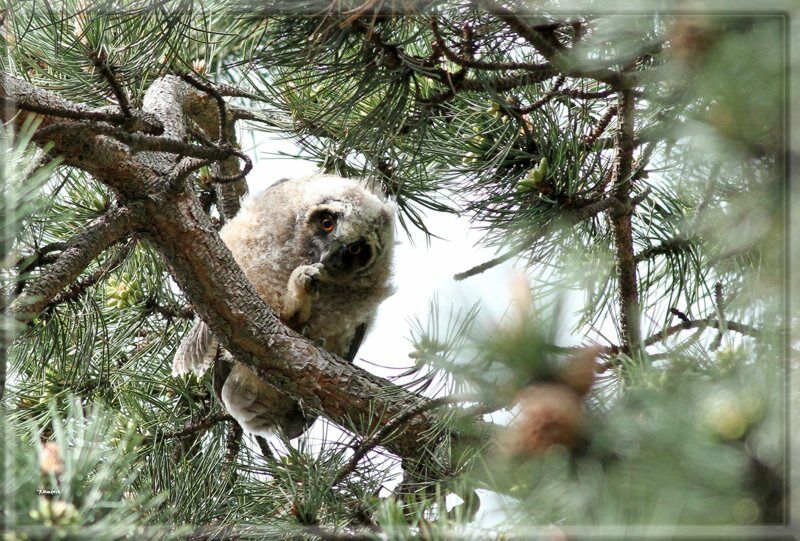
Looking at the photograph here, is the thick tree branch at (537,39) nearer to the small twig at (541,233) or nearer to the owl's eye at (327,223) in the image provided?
the small twig at (541,233)

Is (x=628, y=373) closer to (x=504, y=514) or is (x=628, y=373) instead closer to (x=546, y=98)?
(x=504, y=514)

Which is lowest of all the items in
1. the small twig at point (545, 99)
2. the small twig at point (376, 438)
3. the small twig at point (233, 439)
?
the small twig at point (376, 438)

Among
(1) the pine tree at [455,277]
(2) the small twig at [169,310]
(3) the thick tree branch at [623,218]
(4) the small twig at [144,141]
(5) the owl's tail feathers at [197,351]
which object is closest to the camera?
(1) the pine tree at [455,277]

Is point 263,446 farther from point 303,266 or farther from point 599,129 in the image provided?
point 599,129

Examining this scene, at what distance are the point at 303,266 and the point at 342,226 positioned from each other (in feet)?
0.67

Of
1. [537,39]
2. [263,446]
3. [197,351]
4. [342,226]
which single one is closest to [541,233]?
[537,39]

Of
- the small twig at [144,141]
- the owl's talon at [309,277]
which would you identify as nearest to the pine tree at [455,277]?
the small twig at [144,141]

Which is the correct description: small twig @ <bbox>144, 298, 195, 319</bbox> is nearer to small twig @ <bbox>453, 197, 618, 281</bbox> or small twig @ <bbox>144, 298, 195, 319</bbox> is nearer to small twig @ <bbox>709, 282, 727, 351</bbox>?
small twig @ <bbox>453, 197, 618, 281</bbox>

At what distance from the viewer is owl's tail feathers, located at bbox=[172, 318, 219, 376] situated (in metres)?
2.54

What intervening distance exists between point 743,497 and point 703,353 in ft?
1.12

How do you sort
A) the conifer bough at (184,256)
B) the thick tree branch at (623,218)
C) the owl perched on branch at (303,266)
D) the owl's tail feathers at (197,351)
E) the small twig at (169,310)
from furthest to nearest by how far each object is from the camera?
the small twig at (169,310)
the owl perched on branch at (303,266)
the owl's tail feathers at (197,351)
the thick tree branch at (623,218)
the conifer bough at (184,256)

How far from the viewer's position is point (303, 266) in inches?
105

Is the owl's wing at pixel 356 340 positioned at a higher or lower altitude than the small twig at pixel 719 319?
higher

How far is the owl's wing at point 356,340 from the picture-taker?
3.03 metres
